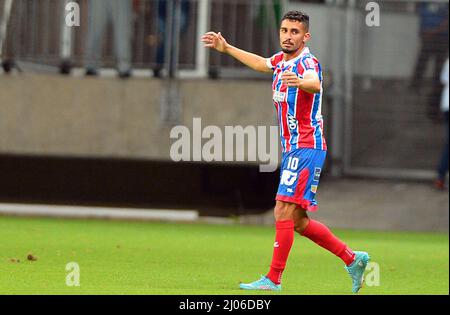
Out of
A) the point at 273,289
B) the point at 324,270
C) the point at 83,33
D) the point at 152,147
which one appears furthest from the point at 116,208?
the point at 273,289

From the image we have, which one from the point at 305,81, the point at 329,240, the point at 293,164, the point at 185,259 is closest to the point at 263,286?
the point at 329,240

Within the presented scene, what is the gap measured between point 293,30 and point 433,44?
34.8 feet

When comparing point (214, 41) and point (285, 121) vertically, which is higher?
point (214, 41)

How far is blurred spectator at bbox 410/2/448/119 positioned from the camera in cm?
2112

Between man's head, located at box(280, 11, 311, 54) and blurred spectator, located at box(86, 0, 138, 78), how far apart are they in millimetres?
8999

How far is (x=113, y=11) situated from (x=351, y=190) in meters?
4.39

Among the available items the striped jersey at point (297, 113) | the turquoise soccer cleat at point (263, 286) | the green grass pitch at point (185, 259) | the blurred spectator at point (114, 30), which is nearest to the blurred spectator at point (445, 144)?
the green grass pitch at point (185, 259)

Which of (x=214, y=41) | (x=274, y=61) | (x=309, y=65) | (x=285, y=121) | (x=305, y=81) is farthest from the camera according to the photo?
(x=214, y=41)

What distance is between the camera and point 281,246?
436 inches

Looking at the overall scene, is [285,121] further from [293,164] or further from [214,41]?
[214,41]

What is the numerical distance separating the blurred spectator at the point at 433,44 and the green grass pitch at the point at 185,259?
2647 millimetres

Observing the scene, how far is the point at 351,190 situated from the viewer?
68.8ft
